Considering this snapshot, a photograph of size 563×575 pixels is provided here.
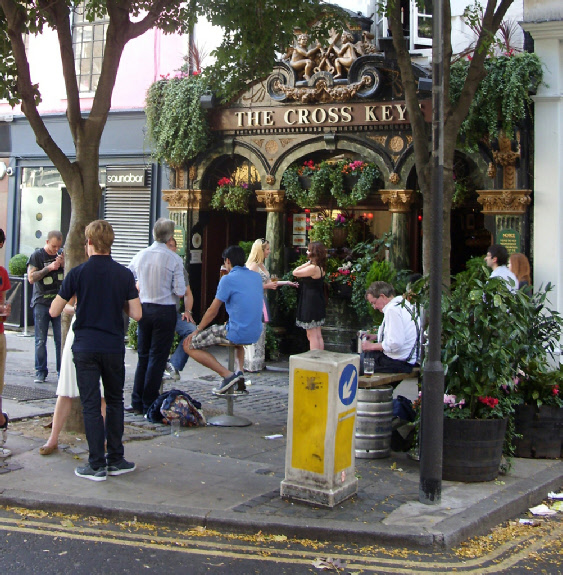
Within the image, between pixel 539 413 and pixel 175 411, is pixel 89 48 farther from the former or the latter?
pixel 539 413

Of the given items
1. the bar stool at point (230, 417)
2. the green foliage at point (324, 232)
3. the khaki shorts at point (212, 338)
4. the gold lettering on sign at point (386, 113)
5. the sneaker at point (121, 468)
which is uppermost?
the gold lettering on sign at point (386, 113)

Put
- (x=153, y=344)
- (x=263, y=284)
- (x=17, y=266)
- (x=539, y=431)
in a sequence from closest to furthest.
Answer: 1. (x=539, y=431)
2. (x=153, y=344)
3. (x=263, y=284)
4. (x=17, y=266)

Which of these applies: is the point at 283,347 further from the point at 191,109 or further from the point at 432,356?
the point at 432,356

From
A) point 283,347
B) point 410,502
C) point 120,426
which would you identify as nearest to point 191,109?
point 283,347

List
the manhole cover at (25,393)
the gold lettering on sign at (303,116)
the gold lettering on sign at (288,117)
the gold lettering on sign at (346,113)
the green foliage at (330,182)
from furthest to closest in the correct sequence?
the gold lettering on sign at (288,117) < the gold lettering on sign at (303,116) < the gold lettering on sign at (346,113) < the green foliage at (330,182) < the manhole cover at (25,393)

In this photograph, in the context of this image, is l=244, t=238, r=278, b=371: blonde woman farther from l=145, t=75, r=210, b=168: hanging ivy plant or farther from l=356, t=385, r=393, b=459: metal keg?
l=356, t=385, r=393, b=459: metal keg

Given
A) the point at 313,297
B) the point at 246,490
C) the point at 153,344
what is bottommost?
the point at 246,490

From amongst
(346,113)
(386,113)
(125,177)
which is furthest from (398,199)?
(125,177)

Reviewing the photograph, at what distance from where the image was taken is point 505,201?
11.0 meters

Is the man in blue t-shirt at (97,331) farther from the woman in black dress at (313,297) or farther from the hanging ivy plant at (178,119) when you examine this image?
the hanging ivy plant at (178,119)

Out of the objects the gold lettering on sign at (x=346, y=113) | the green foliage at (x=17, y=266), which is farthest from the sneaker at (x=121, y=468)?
the green foliage at (x=17, y=266)

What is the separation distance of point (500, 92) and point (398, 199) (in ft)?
6.75

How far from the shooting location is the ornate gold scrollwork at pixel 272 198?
41.4ft

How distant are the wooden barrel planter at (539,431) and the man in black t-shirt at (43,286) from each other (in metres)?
5.67
